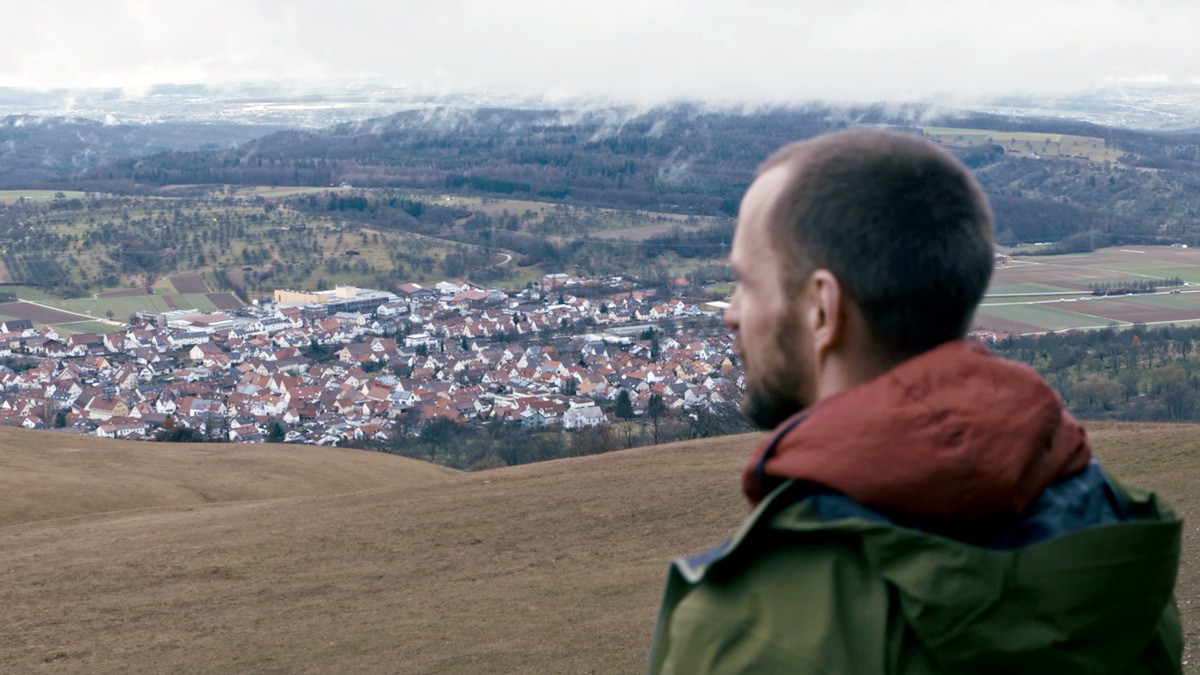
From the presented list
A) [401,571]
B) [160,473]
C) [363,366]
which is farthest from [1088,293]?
[401,571]

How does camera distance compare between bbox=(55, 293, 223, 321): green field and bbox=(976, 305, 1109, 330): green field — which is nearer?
bbox=(976, 305, 1109, 330): green field

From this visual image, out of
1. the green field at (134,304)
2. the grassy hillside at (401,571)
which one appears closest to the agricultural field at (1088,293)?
the grassy hillside at (401,571)

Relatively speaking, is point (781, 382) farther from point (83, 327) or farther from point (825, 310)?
point (83, 327)

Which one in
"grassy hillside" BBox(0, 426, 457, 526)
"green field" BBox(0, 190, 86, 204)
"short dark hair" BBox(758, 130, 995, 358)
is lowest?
"green field" BBox(0, 190, 86, 204)

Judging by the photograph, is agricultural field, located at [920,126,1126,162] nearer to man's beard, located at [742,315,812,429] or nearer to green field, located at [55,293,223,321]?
green field, located at [55,293,223,321]

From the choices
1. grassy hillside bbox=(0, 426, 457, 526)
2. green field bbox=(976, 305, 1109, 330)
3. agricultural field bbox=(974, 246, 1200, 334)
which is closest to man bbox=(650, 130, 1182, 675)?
grassy hillside bbox=(0, 426, 457, 526)

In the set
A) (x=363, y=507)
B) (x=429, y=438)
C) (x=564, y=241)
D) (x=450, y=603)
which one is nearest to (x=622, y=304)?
(x=564, y=241)
